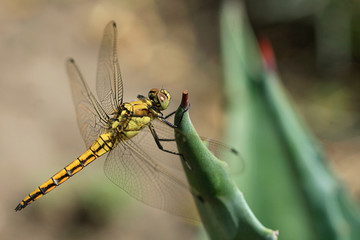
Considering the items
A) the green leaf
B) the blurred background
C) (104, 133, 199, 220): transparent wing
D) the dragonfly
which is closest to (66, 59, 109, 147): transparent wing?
the dragonfly

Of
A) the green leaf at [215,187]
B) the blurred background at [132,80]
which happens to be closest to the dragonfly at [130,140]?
the green leaf at [215,187]

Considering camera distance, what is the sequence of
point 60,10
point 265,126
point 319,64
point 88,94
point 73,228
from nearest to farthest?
1. point 265,126
2. point 88,94
3. point 73,228
4. point 319,64
5. point 60,10

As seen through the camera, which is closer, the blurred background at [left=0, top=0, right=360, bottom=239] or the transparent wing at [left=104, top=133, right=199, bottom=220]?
the transparent wing at [left=104, top=133, right=199, bottom=220]

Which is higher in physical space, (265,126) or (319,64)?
(319,64)

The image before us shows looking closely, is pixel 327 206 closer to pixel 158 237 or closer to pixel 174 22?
Answer: pixel 158 237

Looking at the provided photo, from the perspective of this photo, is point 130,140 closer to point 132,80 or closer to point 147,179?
point 147,179

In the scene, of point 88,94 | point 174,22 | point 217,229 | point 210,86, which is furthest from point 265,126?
point 174,22

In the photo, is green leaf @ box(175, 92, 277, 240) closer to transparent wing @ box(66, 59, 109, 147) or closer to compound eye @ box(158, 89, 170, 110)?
compound eye @ box(158, 89, 170, 110)
